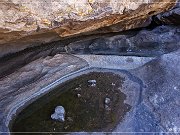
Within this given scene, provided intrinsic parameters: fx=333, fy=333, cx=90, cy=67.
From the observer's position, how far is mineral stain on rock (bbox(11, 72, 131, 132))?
2932 millimetres

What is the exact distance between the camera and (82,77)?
11.7ft

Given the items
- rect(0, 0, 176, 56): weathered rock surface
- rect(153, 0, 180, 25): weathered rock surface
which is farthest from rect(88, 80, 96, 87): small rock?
rect(153, 0, 180, 25): weathered rock surface

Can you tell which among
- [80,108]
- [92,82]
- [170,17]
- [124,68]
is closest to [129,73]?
[124,68]

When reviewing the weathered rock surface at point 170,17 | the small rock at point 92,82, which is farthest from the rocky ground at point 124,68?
the small rock at point 92,82

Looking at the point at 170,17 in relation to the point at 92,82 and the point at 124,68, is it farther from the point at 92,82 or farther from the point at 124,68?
the point at 92,82

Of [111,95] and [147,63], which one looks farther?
[147,63]

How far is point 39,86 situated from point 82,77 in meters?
0.48

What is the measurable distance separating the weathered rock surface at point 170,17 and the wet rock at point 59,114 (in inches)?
82.9

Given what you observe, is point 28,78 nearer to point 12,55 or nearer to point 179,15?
point 12,55

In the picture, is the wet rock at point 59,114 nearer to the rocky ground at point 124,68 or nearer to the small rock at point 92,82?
the rocky ground at point 124,68

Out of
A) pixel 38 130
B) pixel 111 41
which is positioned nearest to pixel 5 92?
pixel 38 130

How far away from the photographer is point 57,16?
10.6 ft

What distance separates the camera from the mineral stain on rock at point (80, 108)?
2932 millimetres

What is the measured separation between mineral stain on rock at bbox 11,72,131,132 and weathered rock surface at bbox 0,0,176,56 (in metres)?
0.59
